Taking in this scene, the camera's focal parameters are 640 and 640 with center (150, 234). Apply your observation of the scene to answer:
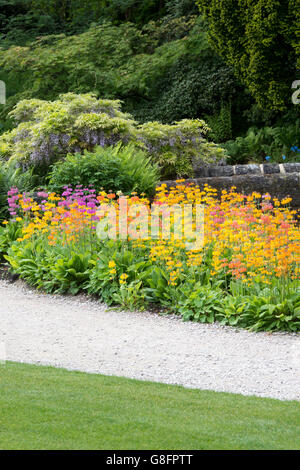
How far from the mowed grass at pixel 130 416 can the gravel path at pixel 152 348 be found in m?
0.42

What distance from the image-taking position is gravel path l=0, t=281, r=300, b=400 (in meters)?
4.47

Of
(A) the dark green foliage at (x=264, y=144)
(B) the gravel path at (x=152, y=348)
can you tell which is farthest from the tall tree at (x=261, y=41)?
(B) the gravel path at (x=152, y=348)

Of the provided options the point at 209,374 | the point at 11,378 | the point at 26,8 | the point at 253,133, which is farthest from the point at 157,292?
the point at 26,8

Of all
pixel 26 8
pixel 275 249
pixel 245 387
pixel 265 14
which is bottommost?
pixel 245 387

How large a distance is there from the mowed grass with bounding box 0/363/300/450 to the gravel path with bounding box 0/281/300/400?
0.42 m

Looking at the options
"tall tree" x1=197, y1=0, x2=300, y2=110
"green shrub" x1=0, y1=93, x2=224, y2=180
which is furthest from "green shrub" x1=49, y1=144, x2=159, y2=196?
"tall tree" x1=197, y1=0, x2=300, y2=110

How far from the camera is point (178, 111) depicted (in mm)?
15227

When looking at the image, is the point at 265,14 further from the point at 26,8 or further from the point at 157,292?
→ the point at 26,8

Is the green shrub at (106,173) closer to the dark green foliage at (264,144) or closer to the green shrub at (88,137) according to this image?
the green shrub at (88,137)

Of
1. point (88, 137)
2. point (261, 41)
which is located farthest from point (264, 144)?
point (88, 137)

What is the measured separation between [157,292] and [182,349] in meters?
1.22

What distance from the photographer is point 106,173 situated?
8.84 meters

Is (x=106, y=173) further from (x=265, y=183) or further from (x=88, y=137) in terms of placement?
(x=265, y=183)

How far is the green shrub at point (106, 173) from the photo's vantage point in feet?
29.0
